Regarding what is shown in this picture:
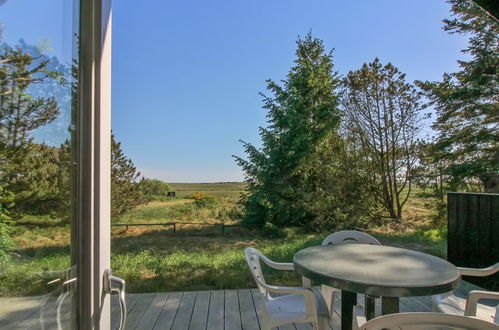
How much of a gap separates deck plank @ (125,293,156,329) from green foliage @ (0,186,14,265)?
2.10 m

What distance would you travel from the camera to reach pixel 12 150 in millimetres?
558

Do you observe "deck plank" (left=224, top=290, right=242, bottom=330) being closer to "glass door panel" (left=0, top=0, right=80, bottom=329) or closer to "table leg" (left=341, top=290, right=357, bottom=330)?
"table leg" (left=341, top=290, right=357, bottom=330)

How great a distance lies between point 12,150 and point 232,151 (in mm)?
5714

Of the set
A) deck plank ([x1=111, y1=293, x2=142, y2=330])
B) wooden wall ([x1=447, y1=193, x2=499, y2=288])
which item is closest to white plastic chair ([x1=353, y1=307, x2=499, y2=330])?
deck plank ([x1=111, y1=293, x2=142, y2=330])

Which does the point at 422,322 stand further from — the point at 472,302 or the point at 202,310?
the point at 202,310

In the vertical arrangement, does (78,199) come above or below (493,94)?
below

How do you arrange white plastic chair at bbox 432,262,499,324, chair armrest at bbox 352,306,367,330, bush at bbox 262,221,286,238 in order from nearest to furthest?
1. chair armrest at bbox 352,306,367,330
2. white plastic chair at bbox 432,262,499,324
3. bush at bbox 262,221,286,238

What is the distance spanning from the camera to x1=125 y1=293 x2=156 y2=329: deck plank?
2.36 m

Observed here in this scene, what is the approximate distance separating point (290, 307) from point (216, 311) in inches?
40.0

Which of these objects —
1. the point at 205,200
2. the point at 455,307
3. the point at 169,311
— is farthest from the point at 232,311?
the point at 205,200

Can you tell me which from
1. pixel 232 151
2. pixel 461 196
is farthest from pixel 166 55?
pixel 461 196

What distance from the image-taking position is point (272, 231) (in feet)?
20.5

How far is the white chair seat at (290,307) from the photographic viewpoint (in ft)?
5.59

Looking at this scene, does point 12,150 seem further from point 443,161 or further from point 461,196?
point 443,161
